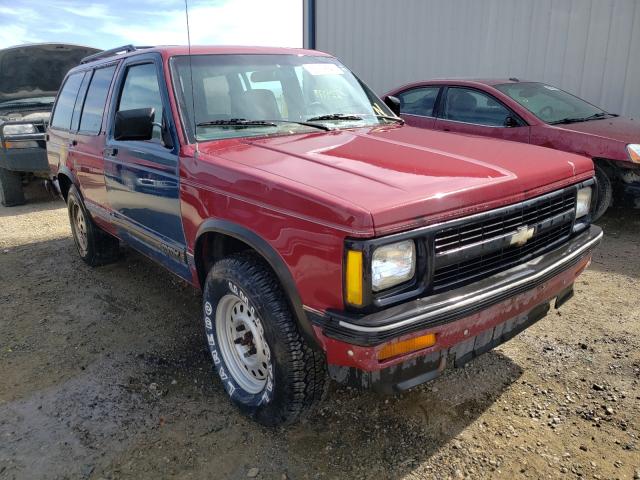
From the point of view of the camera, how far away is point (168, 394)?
2.92 meters

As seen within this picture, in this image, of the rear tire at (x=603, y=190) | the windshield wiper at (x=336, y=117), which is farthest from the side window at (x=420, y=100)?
the windshield wiper at (x=336, y=117)

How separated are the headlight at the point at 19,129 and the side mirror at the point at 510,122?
6470 millimetres

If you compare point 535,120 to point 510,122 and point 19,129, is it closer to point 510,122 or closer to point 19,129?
point 510,122

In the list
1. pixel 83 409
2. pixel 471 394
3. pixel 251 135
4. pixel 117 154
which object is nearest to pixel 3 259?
pixel 117 154

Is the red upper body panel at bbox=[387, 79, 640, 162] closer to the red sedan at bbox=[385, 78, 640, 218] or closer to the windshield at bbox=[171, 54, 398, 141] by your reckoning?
the red sedan at bbox=[385, 78, 640, 218]

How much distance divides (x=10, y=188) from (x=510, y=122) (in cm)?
714

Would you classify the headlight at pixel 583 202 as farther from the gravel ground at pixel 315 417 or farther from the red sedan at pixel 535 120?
the red sedan at pixel 535 120

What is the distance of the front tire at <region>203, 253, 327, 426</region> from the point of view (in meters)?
2.29

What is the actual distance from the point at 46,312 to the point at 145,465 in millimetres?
2207

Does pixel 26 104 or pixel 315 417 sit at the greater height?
pixel 26 104

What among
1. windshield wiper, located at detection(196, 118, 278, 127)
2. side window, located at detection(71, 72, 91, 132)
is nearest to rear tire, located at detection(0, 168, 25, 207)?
side window, located at detection(71, 72, 91, 132)

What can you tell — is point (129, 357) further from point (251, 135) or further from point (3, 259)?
point (3, 259)

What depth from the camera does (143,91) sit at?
3424 mm

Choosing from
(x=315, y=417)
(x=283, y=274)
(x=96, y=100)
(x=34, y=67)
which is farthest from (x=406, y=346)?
(x=34, y=67)
